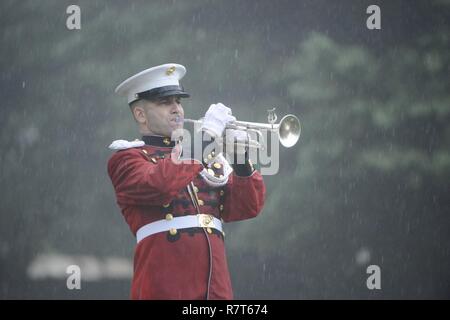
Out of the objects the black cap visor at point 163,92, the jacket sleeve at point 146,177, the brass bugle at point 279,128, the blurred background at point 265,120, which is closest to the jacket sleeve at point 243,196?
the brass bugle at point 279,128

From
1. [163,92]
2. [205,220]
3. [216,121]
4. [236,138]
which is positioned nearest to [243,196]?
[205,220]

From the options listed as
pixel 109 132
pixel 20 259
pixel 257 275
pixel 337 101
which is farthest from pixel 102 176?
pixel 337 101

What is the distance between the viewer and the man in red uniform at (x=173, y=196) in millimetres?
3793

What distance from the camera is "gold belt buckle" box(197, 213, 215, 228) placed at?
395 centimetres

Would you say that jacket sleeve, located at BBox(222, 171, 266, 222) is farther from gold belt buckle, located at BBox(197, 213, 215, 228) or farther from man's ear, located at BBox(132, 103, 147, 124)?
man's ear, located at BBox(132, 103, 147, 124)

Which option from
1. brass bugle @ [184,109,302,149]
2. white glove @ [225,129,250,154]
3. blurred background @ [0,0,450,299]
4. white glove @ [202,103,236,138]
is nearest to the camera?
white glove @ [202,103,236,138]

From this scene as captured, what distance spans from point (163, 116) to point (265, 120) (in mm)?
2146

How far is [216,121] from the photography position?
3758mm

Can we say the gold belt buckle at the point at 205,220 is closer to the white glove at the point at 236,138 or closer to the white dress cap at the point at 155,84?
the white glove at the point at 236,138

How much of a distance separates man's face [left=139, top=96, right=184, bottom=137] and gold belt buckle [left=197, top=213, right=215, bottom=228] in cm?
39

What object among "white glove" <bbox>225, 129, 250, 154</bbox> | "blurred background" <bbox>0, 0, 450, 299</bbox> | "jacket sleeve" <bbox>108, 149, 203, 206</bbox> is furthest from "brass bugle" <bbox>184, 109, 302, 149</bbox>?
"blurred background" <bbox>0, 0, 450, 299</bbox>

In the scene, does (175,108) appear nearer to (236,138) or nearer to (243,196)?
(236,138)
